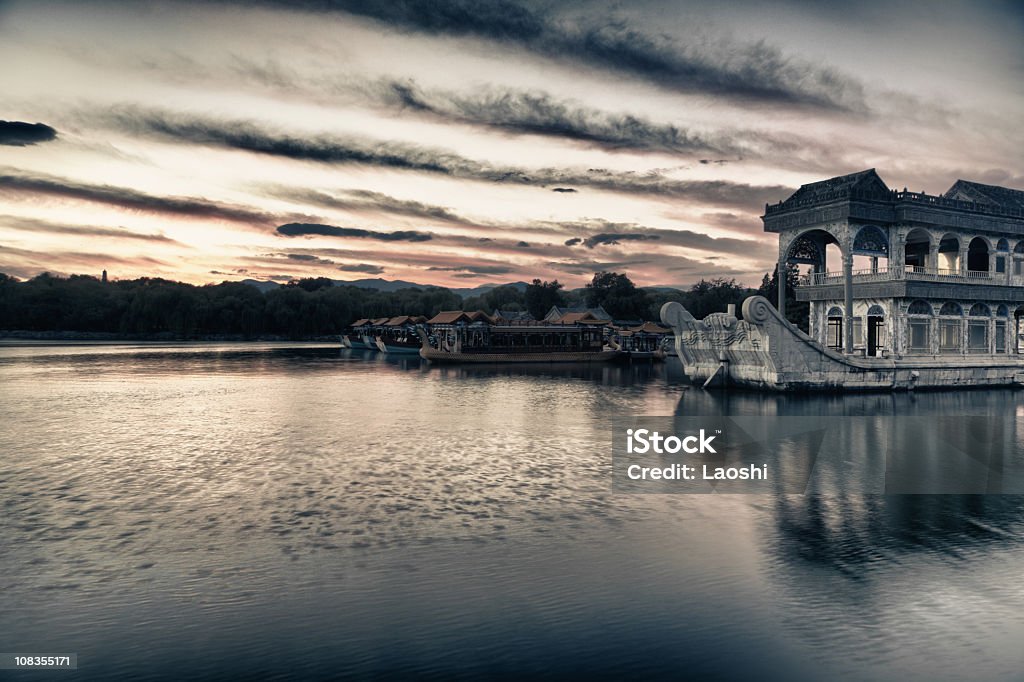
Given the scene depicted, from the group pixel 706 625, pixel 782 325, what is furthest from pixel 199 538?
pixel 782 325

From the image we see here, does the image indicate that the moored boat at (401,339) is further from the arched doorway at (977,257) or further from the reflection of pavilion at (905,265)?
the arched doorway at (977,257)

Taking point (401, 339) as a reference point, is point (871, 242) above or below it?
above

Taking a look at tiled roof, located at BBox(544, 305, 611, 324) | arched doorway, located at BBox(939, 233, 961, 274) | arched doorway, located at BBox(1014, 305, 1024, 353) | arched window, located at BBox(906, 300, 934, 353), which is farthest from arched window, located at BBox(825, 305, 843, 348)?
tiled roof, located at BBox(544, 305, 611, 324)

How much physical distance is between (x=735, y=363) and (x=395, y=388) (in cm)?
2005

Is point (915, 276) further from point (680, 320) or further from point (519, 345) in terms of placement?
point (519, 345)

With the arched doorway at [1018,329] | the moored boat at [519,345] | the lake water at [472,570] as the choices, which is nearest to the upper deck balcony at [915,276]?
the arched doorway at [1018,329]

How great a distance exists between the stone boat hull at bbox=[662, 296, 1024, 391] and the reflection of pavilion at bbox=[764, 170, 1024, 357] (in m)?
1.06

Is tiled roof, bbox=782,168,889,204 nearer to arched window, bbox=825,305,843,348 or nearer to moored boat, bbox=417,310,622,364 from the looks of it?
arched window, bbox=825,305,843,348

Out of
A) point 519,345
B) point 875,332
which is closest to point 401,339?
point 519,345

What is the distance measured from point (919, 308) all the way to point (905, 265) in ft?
8.09

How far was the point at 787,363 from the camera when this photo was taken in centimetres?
3509

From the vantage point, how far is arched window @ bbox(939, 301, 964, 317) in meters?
38.9

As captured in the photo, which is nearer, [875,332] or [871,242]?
[871,242]

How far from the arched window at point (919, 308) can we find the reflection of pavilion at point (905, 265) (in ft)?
0.18
